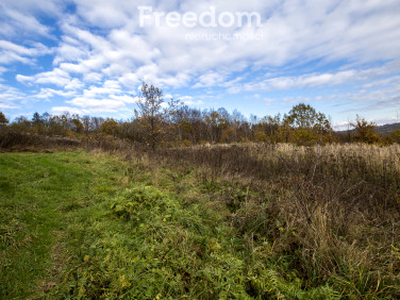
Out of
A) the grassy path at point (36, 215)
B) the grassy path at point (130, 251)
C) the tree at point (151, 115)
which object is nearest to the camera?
the grassy path at point (130, 251)

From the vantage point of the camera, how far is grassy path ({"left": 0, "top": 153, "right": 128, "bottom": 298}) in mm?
2301

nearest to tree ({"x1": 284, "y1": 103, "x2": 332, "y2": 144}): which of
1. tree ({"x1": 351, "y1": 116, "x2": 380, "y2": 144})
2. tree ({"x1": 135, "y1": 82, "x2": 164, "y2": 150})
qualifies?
tree ({"x1": 351, "y1": 116, "x2": 380, "y2": 144})

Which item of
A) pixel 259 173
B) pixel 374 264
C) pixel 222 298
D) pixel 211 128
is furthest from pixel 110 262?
pixel 211 128

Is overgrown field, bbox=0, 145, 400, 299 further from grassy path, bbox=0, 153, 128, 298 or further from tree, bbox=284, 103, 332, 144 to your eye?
tree, bbox=284, 103, 332, 144

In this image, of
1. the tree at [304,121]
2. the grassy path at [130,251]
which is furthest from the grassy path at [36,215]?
the tree at [304,121]

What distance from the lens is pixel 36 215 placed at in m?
3.53

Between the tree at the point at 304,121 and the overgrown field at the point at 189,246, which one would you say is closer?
the overgrown field at the point at 189,246

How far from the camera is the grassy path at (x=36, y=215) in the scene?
2.30 m

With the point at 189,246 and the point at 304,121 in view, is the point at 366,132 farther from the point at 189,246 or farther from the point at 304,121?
the point at 189,246

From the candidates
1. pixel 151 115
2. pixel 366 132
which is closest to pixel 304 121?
pixel 366 132

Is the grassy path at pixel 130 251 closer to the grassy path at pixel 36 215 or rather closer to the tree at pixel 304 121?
the grassy path at pixel 36 215

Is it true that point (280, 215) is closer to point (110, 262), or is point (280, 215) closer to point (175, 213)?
point (175, 213)

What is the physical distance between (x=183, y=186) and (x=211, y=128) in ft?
127

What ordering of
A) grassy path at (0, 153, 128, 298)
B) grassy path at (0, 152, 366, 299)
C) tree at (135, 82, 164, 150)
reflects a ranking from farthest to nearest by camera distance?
tree at (135, 82, 164, 150), grassy path at (0, 153, 128, 298), grassy path at (0, 152, 366, 299)
